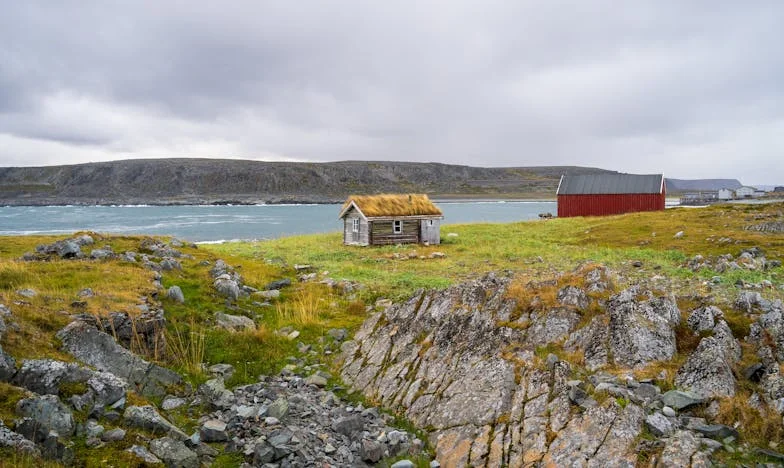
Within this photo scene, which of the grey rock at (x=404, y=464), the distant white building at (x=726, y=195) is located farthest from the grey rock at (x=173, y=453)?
the distant white building at (x=726, y=195)

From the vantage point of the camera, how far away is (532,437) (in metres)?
8.25

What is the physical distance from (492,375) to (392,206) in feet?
106

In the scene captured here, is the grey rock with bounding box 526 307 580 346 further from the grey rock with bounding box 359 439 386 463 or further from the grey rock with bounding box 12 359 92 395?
the grey rock with bounding box 12 359 92 395

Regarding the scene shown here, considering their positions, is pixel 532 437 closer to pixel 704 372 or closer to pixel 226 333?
pixel 704 372

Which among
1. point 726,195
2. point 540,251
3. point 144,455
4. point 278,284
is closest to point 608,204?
point 540,251

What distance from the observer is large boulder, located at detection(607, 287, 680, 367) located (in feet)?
31.1

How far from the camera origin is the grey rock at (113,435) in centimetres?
772

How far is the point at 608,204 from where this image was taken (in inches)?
2657

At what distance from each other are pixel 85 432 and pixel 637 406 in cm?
877

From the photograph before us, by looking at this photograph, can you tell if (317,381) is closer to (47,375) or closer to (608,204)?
(47,375)

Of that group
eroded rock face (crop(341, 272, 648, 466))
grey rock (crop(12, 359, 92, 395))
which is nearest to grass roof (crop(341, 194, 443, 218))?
eroded rock face (crop(341, 272, 648, 466))

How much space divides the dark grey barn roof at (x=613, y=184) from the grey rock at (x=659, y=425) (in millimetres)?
65594

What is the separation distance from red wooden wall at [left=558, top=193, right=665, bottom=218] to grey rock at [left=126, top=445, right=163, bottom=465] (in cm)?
6840

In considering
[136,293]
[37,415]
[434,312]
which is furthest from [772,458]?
[136,293]
